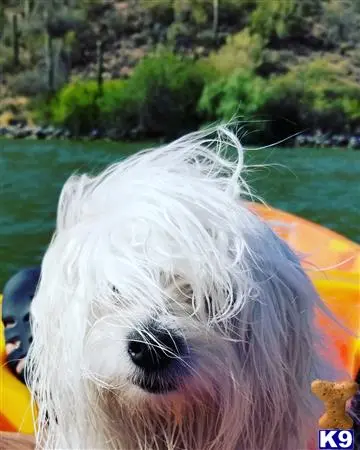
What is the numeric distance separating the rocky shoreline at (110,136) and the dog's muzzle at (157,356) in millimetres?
707

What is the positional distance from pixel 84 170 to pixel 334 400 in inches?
34.0

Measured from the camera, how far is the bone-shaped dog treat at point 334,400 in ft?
3.16

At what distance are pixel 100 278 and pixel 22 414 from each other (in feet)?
1.69

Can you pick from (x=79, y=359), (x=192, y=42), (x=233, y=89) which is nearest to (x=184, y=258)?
(x=79, y=359)

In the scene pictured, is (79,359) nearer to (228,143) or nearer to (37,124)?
(228,143)

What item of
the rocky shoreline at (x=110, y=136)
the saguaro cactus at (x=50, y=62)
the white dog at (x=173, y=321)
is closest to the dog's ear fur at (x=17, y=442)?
the white dog at (x=173, y=321)

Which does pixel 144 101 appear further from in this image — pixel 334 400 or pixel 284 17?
pixel 334 400

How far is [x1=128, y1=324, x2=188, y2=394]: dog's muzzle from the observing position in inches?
32.4

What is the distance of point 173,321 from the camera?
84cm

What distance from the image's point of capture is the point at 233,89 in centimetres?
158

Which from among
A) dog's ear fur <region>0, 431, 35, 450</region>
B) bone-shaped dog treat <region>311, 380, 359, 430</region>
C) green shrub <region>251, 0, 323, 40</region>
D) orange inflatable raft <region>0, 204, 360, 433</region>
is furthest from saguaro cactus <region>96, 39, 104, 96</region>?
bone-shaped dog treat <region>311, 380, 359, 430</region>

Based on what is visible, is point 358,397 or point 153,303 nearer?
point 153,303

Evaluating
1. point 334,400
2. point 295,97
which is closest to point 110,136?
point 295,97

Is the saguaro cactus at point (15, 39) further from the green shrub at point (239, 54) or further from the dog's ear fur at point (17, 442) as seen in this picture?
the dog's ear fur at point (17, 442)
